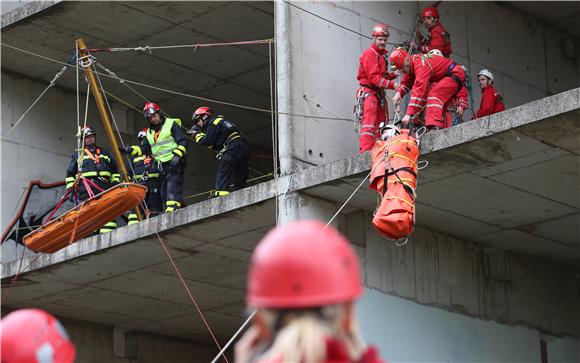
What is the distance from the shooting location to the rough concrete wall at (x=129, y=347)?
21.6 meters

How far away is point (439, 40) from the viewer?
635 inches

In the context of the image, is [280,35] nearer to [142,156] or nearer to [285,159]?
[285,159]

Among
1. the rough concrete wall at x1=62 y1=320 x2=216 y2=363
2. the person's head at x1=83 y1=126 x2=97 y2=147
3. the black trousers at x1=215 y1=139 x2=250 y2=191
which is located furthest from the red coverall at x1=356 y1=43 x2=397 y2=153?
the rough concrete wall at x1=62 y1=320 x2=216 y2=363

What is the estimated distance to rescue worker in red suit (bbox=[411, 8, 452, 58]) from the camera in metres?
16.1

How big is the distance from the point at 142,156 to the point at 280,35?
11.7 feet

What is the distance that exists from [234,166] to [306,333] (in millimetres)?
13314

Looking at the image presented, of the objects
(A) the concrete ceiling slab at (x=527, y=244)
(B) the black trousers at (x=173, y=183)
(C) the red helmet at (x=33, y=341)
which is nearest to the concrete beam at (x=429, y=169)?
(B) the black trousers at (x=173, y=183)

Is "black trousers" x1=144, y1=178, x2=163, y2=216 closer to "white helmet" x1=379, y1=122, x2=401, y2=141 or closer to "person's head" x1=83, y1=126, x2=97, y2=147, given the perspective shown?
"person's head" x1=83, y1=126, x2=97, y2=147

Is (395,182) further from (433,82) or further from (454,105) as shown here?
(454,105)

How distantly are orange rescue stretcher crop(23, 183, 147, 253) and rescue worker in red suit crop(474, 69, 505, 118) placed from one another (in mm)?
4315

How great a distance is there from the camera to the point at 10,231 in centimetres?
1928

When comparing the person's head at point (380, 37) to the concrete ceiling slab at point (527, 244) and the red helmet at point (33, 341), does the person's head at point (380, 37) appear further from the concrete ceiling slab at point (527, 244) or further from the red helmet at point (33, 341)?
the red helmet at point (33, 341)

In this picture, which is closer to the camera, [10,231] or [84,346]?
[10,231]

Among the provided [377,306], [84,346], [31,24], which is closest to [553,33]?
[377,306]
